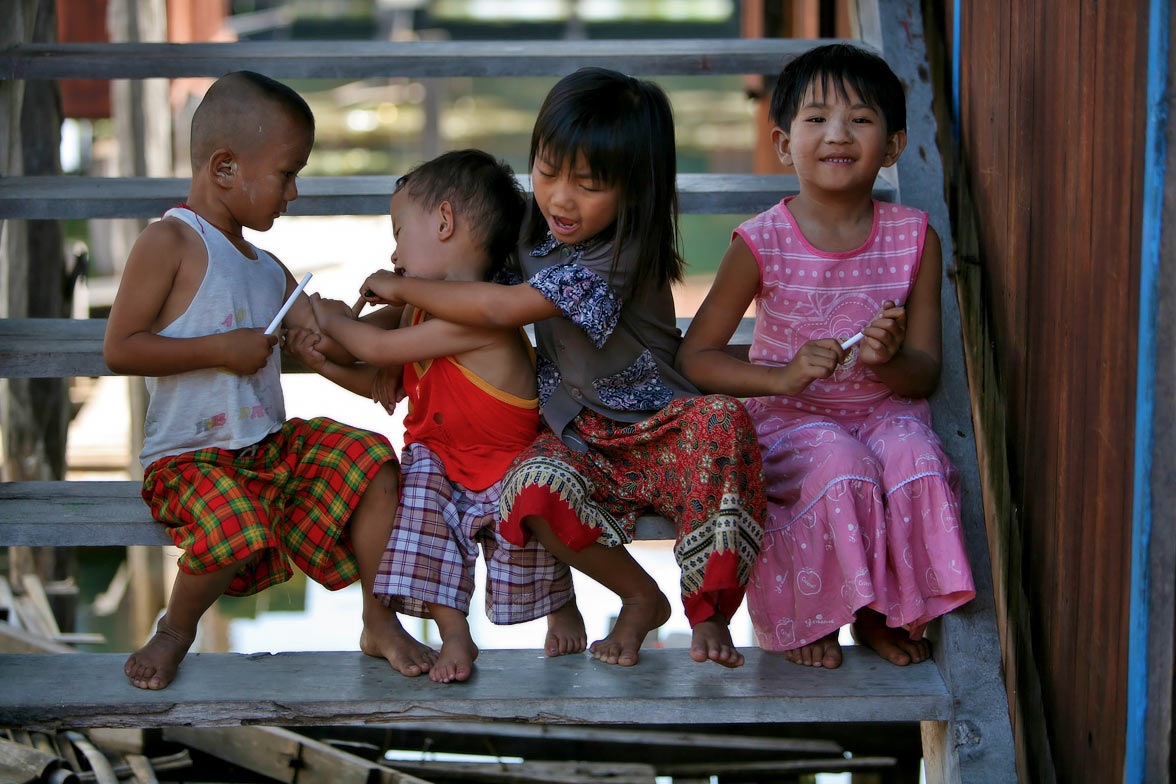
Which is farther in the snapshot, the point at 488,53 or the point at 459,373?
the point at 488,53

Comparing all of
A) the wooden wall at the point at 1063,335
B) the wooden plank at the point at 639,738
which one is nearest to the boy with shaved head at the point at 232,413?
the wooden wall at the point at 1063,335

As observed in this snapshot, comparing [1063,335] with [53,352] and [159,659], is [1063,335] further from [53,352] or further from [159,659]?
[53,352]

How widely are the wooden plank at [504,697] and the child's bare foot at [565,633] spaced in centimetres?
9

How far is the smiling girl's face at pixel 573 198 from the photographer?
2.00 meters

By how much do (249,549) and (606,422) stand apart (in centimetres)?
59

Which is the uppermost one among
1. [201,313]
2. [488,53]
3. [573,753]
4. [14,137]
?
[488,53]

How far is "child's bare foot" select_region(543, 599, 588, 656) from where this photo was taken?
6.77 feet

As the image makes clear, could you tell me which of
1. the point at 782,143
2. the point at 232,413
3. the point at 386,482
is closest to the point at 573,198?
the point at 782,143

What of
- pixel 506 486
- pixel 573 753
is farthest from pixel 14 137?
pixel 573 753

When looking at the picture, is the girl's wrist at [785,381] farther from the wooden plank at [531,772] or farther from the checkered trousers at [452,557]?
the wooden plank at [531,772]

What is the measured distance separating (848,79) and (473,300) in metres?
0.72

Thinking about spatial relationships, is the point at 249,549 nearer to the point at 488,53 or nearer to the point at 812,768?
the point at 488,53

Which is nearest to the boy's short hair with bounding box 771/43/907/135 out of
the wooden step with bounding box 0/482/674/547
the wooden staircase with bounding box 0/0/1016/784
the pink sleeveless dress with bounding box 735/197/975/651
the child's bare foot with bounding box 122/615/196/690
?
the pink sleeveless dress with bounding box 735/197/975/651

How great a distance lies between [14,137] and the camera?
9.22 ft
